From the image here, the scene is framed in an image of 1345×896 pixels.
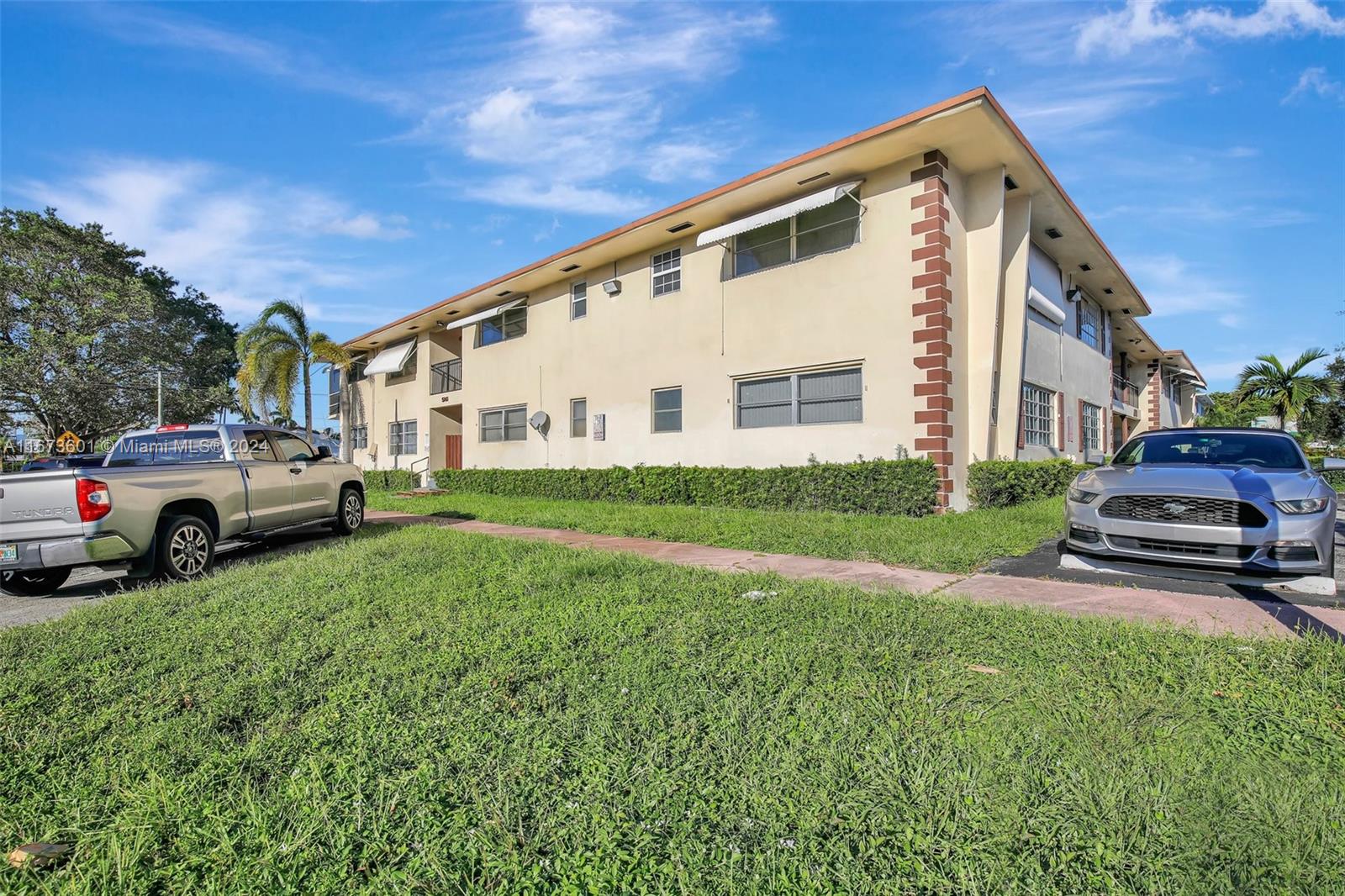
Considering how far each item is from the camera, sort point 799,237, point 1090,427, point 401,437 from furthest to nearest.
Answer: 1. point 401,437
2. point 1090,427
3. point 799,237

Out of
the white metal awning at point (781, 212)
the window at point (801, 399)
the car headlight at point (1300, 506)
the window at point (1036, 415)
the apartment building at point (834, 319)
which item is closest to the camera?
the car headlight at point (1300, 506)

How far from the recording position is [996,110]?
9.24 meters

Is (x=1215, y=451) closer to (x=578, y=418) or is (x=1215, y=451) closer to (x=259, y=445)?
(x=259, y=445)

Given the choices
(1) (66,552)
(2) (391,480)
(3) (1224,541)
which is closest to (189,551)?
(1) (66,552)

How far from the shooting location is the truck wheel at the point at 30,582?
6043mm

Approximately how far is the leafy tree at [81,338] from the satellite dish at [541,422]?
24.2 m

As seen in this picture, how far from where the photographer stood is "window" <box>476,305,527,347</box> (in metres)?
18.2

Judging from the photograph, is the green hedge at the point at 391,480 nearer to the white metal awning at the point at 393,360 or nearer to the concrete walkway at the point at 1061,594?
the white metal awning at the point at 393,360

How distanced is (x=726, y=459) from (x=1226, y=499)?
824cm

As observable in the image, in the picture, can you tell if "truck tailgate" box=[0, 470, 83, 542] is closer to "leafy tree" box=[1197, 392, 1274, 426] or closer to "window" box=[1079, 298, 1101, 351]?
"window" box=[1079, 298, 1101, 351]

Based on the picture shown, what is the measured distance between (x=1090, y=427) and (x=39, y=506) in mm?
21718

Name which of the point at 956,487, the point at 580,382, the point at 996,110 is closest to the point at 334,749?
the point at 956,487

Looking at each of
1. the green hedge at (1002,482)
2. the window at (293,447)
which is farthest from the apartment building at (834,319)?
the window at (293,447)

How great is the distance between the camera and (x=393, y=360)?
2212 centimetres
